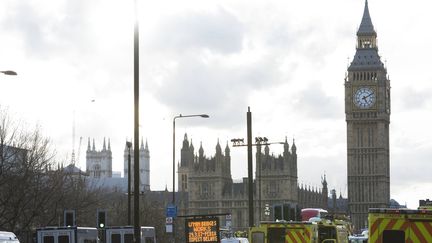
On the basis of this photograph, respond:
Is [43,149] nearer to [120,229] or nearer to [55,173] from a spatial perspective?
[55,173]

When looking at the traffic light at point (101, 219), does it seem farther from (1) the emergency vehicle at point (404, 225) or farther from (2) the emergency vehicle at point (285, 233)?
(1) the emergency vehicle at point (404, 225)

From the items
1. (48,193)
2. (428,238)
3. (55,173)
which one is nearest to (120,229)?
(48,193)

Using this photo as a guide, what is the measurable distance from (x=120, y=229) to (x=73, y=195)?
3982cm

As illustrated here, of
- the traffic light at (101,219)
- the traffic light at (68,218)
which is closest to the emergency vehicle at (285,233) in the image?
the traffic light at (68,218)

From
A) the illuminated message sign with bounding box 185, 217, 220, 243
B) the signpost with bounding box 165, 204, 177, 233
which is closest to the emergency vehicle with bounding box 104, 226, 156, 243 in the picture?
the signpost with bounding box 165, 204, 177, 233

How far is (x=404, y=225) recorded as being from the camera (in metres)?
19.8

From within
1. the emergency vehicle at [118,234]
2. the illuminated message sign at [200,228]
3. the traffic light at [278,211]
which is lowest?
the emergency vehicle at [118,234]

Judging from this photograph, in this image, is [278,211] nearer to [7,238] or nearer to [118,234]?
[118,234]

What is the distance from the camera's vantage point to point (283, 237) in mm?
31250

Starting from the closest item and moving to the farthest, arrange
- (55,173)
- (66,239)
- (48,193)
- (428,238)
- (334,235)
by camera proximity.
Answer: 1. (428,238)
2. (334,235)
3. (66,239)
4. (48,193)
5. (55,173)

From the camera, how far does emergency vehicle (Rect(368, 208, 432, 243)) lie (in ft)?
64.8

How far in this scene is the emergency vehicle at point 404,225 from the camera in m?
19.8

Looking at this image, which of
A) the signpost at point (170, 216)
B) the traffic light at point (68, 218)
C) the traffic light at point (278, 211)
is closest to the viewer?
the traffic light at point (278, 211)

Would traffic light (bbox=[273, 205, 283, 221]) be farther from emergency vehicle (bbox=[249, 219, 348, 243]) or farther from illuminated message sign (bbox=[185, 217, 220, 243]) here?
emergency vehicle (bbox=[249, 219, 348, 243])
